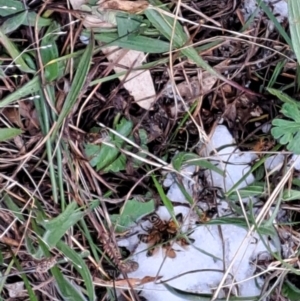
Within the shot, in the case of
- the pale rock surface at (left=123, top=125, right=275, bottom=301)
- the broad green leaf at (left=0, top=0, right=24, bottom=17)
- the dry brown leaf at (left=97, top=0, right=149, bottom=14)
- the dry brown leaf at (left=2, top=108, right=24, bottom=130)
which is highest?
the broad green leaf at (left=0, top=0, right=24, bottom=17)

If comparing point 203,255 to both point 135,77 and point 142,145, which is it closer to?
point 142,145

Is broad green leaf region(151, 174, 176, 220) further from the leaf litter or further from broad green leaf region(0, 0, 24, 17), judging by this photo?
broad green leaf region(0, 0, 24, 17)

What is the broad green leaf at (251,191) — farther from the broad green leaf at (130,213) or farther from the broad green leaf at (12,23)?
the broad green leaf at (12,23)

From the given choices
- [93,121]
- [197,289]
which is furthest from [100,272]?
[93,121]

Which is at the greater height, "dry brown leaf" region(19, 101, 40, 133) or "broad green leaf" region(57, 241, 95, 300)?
"dry brown leaf" region(19, 101, 40, 133)

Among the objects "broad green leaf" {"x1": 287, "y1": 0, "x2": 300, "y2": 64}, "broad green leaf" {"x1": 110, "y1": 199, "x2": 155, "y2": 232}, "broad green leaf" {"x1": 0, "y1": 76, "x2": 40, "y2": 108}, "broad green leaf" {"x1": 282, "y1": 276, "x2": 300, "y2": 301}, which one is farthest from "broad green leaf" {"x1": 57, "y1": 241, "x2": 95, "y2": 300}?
"broad green leaf" {"x1": 287, "y1": 0, "x2": 300, "y2": 64}

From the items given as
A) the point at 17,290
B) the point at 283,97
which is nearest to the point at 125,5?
the point at 283,97

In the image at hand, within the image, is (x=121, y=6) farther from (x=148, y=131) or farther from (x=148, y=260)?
(x=148, y=260)
